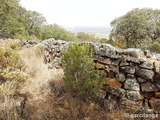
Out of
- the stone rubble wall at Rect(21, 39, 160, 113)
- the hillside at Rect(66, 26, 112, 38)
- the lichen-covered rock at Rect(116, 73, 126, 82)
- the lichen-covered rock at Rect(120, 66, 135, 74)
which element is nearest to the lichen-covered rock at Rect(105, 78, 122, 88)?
the stone rubble wall at Rect(21, 39, 160, 113)

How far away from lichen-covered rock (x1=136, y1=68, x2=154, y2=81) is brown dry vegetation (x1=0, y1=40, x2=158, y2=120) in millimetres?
999

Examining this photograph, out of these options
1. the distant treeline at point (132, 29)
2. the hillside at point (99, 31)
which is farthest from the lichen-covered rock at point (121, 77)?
the hillside at point (99, 31)

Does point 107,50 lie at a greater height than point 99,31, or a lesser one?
lesser

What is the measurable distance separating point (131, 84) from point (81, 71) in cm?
128

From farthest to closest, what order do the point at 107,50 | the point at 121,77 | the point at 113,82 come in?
the point at 107,50
the point at 113,82
the point at 121,77

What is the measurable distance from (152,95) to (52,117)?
2.44m

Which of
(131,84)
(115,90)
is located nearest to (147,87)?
(131,84)

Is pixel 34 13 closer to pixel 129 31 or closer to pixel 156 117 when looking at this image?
pixel 129 31

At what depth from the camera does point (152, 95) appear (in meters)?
2.12

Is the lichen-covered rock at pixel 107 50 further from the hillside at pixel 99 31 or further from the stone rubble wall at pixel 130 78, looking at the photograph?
the hillside at pixel 99 31

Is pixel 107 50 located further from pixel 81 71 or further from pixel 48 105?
pixel 48 105

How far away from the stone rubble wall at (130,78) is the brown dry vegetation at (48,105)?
1.18ft

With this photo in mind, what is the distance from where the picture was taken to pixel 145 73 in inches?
81.4

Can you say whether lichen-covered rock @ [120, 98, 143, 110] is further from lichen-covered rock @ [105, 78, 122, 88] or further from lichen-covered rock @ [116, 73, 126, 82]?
lichen-covered rock @ [116, 73, 126, 82]
